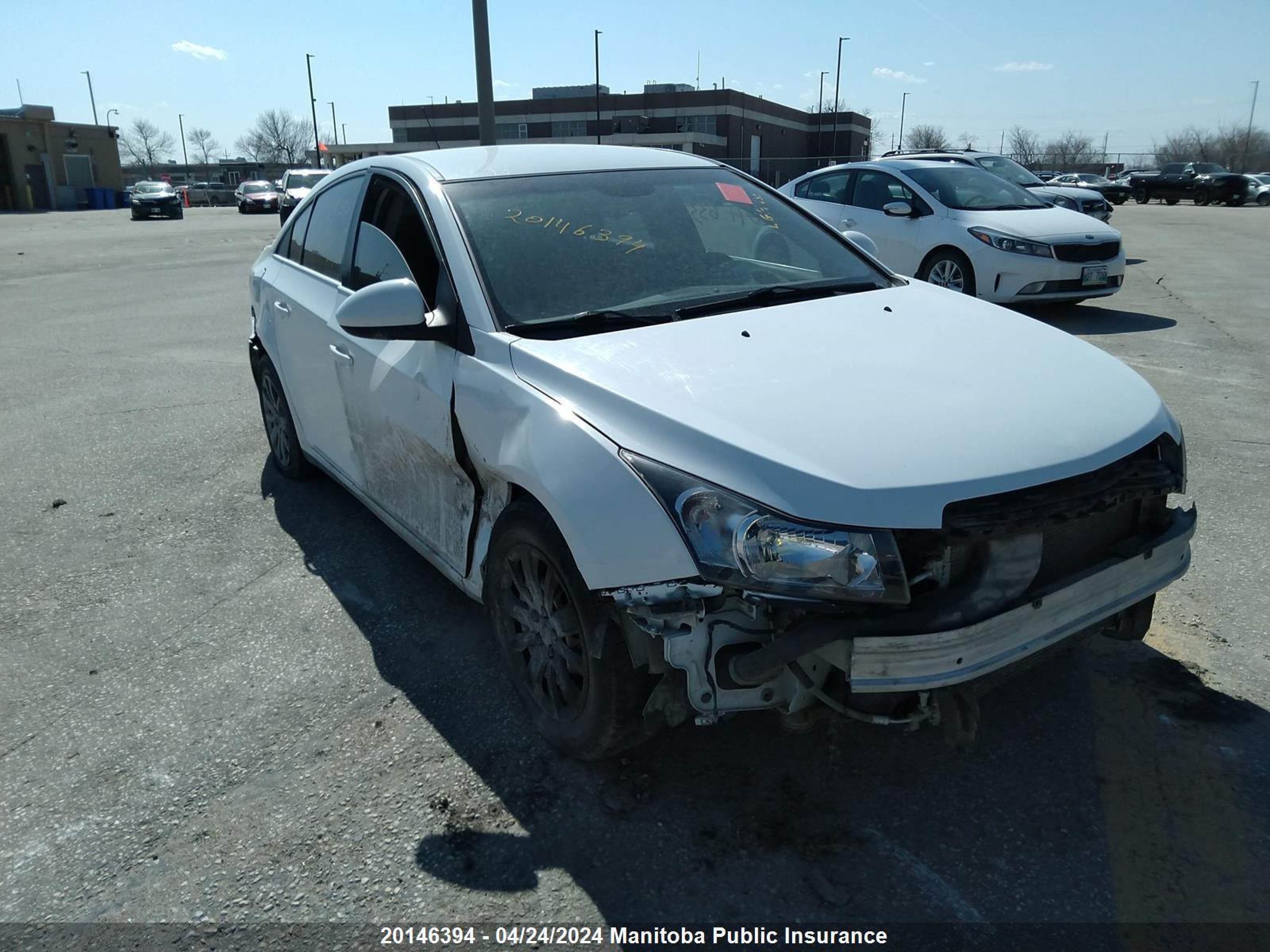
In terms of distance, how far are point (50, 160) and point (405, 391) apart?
63.3 m

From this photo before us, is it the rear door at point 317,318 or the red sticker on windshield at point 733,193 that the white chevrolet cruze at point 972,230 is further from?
the rear door at point 317,318

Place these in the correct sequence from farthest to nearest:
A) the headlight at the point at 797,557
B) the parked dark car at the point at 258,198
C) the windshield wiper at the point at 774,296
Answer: the parked dark car at the point at 258,198 < the windshield wiper at the point at 774,296 < the headlight at the point at 797,557

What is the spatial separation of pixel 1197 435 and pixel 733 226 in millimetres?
3598

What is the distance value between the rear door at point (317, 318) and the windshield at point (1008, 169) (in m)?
11.0

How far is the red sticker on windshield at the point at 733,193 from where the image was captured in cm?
402

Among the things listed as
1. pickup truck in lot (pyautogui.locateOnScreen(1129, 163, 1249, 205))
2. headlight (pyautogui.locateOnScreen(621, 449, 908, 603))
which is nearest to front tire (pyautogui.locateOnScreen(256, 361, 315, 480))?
headlight (pyautogui.locateOnScreen(621, 449, 908, 603))

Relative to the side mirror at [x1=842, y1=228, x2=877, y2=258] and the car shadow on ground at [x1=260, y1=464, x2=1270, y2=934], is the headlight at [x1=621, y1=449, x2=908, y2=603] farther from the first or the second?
the side mirror at [x1=842, y1=228, x2=877, y2=258]

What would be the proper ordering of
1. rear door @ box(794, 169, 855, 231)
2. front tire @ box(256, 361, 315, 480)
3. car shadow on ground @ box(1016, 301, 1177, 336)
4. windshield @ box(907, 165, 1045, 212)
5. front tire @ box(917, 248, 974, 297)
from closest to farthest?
1. front tire @ box(256, 361, 315, 480)
2. car shadow on ground @ box(1016, 301, 1177, 336)
3. front tire @ box(917, 248, 974, 297)
4. windshield @ box(907, 165, 1045, 212)
5. rear door @ box(794, 169, 855, 231)

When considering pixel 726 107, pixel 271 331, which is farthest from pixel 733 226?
pixel 726 107

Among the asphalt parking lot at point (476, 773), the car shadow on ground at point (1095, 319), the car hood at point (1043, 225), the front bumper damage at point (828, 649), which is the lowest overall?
the asphalt parking lot at point (476, 773)

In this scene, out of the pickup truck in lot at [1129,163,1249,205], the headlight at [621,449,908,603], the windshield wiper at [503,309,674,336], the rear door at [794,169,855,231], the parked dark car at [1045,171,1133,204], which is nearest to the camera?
the headlight at [621,449,908,603]

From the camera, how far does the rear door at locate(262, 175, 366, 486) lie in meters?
4.19

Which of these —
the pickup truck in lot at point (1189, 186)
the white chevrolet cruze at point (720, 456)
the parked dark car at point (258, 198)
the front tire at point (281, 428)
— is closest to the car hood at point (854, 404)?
the white chevrolet cruze at point (720, 456)

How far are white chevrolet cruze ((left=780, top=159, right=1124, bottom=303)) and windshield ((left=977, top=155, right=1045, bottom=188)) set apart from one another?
7.92 ft
